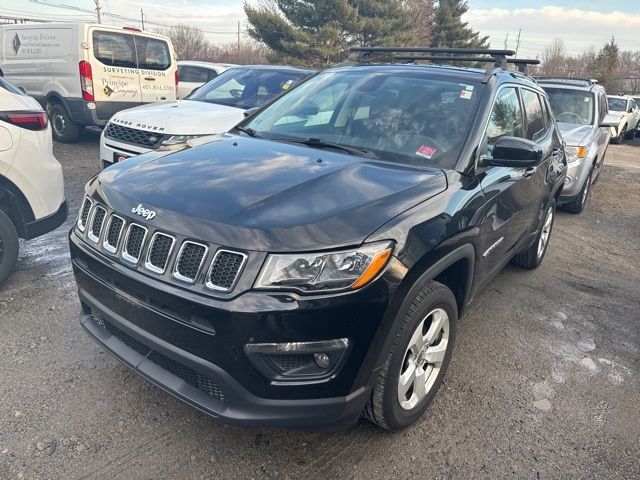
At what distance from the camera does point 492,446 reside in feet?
8.59

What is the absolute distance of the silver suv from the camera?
22.8 feet

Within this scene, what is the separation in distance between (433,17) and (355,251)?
44549mm

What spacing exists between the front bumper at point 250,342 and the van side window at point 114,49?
8437mm

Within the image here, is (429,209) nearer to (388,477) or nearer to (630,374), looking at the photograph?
(388,477)

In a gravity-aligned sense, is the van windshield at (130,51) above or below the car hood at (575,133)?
above

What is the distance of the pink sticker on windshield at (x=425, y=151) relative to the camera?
293 cm

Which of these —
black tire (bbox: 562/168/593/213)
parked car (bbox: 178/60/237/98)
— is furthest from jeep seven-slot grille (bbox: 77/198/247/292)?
parked car (bbox: 178/60/237/98)

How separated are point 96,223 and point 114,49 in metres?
8.26

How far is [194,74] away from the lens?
12.9 m

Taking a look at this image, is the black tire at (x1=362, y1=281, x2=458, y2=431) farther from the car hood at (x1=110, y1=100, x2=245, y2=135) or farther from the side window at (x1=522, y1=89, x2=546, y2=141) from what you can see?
the car hood at (x1=110, y1=100, x2=245, y2=135)

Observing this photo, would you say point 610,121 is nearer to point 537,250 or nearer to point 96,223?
point 537,250

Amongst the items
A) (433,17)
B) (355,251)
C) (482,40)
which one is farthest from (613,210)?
(482,40)

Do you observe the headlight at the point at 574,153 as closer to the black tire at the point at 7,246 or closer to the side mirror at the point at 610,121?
the side mirror at the point at 610,121

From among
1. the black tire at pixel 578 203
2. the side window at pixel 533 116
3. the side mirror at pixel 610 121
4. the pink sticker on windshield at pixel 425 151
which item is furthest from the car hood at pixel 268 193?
the side mirror at pixel 610 121
